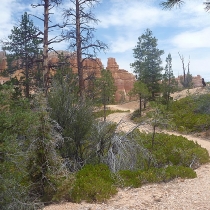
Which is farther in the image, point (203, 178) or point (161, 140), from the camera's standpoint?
point (161, 140)

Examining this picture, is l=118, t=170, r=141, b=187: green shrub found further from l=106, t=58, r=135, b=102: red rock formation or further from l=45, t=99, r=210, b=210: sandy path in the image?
l=106, t=58, r=135, b=102: red rock formation

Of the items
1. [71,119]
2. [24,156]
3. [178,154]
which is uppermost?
[71,119]

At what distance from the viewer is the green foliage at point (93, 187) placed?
6328 mm

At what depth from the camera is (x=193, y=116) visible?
58.2ft

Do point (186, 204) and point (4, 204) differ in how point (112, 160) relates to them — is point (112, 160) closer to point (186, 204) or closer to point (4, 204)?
point (186, 204)

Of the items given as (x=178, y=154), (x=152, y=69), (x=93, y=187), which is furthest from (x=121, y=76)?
(x=93, y=187)

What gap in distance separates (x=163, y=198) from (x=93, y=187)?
161 centimetres

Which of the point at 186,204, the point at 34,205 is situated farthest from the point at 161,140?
the point at 34,205

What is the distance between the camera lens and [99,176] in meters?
7.18

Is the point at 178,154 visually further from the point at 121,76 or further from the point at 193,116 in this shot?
the point at 121,76

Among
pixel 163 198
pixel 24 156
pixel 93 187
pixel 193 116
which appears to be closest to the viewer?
pixel 24 156

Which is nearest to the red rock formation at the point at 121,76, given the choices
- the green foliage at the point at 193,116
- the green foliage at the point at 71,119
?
the green foliage at the point at 193,116

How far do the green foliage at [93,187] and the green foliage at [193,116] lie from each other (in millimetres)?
9915

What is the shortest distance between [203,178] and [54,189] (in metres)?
4.12
